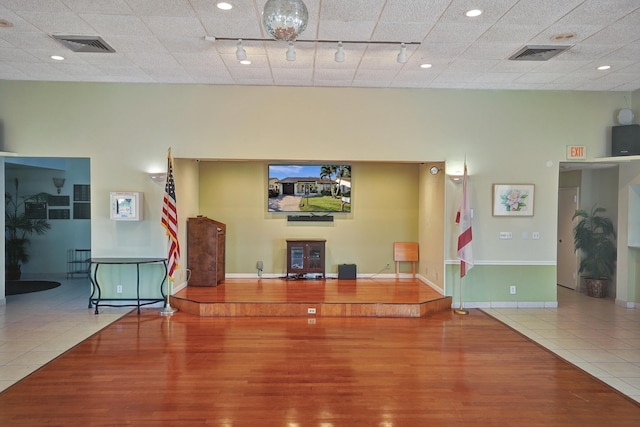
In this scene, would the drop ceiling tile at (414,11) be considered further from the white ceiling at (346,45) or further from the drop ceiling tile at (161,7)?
the drop ceiling tile at (161,7)

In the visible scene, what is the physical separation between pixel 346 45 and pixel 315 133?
1941mm

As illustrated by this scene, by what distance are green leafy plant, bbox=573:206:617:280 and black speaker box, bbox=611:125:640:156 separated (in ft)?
5.23

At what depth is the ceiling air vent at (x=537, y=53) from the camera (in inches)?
203

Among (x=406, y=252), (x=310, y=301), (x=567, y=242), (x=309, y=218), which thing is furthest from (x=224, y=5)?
(x=567, y=242)

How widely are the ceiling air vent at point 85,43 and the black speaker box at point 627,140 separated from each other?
7.52 metres

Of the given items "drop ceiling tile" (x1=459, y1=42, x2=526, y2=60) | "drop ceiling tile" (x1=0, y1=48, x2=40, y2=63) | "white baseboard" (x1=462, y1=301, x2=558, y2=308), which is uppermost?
"drop ceiling tile" (x1=459, y1=42, x2=526, y2=60)

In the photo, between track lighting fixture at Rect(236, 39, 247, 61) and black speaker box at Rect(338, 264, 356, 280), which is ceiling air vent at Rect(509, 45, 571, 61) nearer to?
track lighting fixture at Rect(236, 39, 247, 61)

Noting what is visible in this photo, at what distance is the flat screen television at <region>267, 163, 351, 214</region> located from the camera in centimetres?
865

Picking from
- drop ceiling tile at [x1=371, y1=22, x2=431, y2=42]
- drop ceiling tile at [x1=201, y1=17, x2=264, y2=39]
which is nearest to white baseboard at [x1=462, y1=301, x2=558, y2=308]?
drop ceiling tile at [x1=371, y1=22, x2=431, y2=42]

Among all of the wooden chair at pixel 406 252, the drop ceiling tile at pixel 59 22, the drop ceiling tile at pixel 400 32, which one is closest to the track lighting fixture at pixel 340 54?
the drop ceiling tile at pixel 400 32

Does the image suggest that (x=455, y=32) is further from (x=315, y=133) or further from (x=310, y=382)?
(x=310, y=382)

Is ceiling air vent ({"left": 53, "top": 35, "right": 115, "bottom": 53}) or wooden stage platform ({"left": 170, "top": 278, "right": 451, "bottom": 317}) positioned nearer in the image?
ceiling air vent ({"left": 53, "top": 35, "right": 115, "bottom": 53})

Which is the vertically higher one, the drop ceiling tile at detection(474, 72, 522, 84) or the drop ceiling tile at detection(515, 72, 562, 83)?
the drop ceiling tile at detection(474, 72, 522, 84)

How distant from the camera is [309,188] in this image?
342 inches
